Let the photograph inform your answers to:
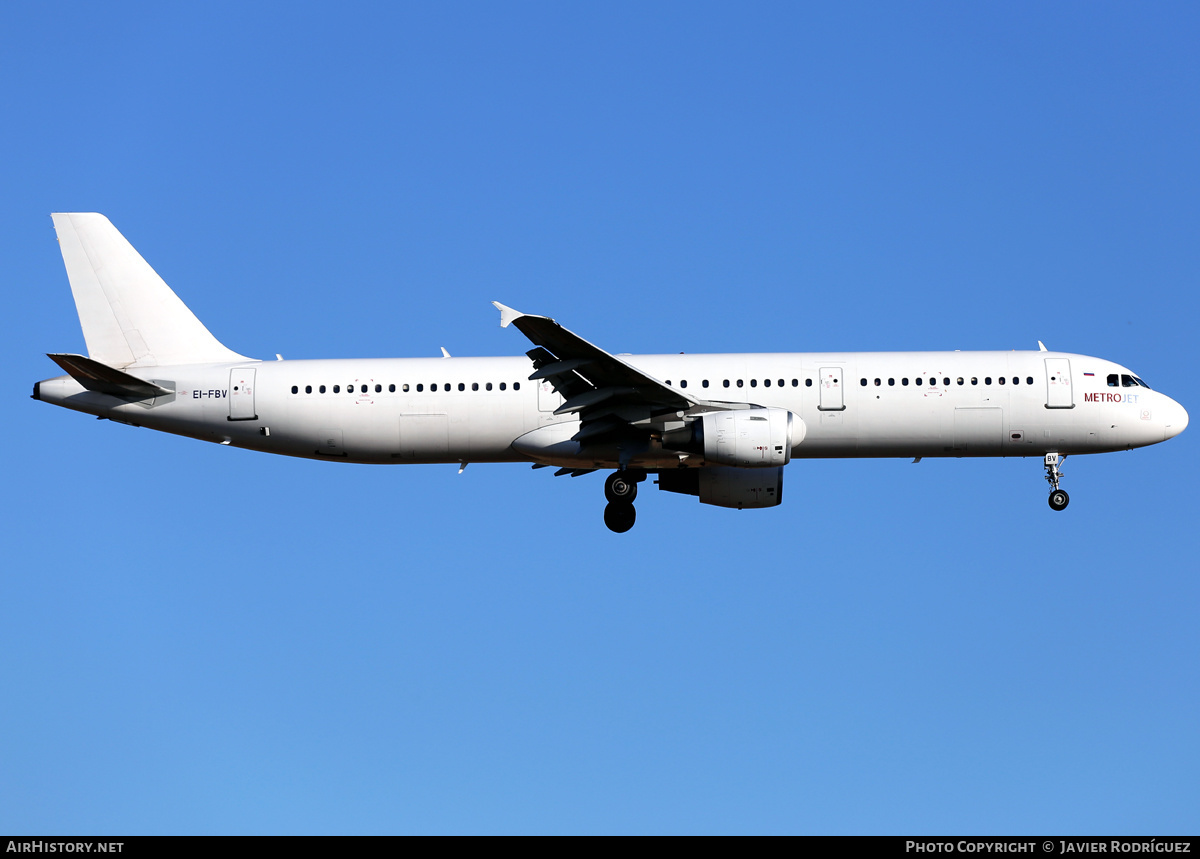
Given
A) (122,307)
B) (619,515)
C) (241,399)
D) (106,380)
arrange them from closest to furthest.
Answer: (106,380) → (241,399) → (619,515) → (122,307)

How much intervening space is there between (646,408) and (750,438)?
2960 millimetres

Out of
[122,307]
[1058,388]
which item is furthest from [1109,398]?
[122,307]

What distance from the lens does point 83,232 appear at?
3884 centimetres

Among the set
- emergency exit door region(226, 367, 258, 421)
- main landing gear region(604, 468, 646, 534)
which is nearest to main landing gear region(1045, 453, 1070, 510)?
main landing gear region(604, 468, 646, 534)

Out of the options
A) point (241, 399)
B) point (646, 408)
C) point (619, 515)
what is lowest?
point (619, 515)

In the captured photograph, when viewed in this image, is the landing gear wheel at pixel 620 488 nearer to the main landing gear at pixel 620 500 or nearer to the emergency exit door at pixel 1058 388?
the main landing gear at pixel 620 500

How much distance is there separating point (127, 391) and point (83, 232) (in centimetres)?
584

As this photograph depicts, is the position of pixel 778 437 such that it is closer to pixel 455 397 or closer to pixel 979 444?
pixel 979 444

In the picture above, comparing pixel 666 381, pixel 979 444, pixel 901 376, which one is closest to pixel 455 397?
pixel 666 381

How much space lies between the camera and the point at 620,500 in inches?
1455

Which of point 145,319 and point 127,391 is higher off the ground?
point 145,319

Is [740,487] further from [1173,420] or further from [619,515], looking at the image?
[1173,420]

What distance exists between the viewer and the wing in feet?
107
